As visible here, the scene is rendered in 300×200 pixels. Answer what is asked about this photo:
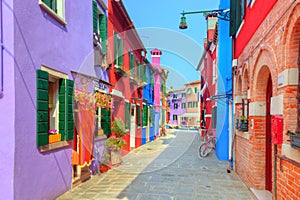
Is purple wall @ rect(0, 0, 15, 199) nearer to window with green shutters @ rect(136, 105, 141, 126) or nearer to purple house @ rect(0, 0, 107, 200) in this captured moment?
purple house @ rect(0, 0, 107, 200)

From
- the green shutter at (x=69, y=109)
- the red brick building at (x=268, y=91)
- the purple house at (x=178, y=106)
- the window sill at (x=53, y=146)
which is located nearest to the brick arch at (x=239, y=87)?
the red brick building at (x=268, y=91)

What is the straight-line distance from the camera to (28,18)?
405 cm

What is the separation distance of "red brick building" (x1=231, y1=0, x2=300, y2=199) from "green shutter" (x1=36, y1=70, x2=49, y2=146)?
3.87 metres

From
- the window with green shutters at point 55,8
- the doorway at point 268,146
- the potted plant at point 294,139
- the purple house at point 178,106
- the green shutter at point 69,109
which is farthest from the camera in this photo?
the purple house at point 178,106

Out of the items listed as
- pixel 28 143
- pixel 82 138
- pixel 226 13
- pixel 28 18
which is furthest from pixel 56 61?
pixel 226 13

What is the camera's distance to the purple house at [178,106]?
46406mm

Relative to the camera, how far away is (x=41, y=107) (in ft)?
→ 14.3

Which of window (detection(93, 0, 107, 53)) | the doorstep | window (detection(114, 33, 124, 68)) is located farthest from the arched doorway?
window (detection(114, 33, 124, 68))

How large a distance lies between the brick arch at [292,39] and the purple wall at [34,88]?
3931 mm

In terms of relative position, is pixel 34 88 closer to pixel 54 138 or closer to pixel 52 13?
pixel 54 138

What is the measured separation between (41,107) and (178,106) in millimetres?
44258

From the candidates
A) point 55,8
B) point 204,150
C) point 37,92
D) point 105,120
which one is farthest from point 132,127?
point 37,92

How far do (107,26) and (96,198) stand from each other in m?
5.62

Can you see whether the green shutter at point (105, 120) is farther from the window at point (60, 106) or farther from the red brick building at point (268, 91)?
the red brick building at point (268, 91)
